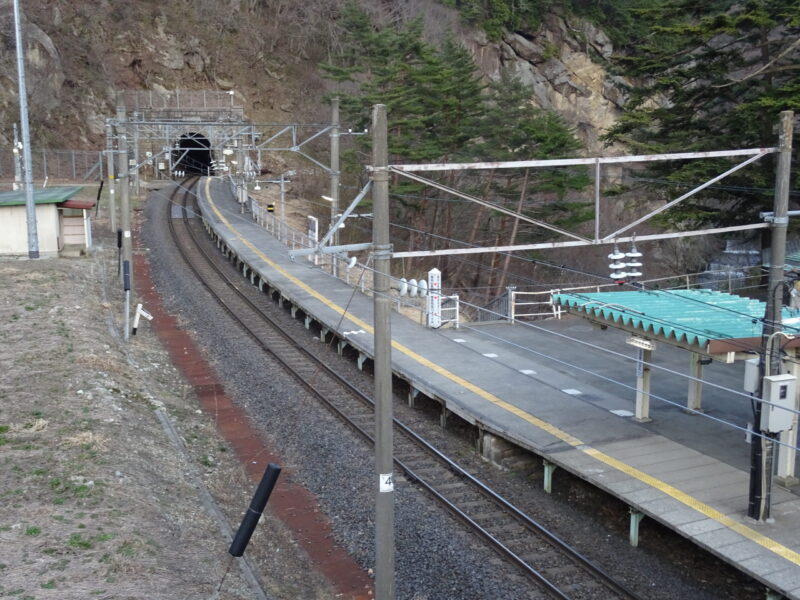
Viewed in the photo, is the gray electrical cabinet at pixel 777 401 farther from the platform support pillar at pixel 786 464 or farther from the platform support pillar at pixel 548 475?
the platform support pillar at pixel 548 475

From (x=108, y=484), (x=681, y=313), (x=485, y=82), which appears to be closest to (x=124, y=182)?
(x=108, y=484)

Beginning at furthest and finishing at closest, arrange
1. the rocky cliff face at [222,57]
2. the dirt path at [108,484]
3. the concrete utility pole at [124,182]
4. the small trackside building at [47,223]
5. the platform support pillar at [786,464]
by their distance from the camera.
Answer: the rocky cliff face at [222,57] → the small trackside building at [47,223] → the concrete utility pole at [124,182] → the platform support pillar at [786,464] → the dirt path at [108,484]

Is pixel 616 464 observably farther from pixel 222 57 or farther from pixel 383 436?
pixel 222 57

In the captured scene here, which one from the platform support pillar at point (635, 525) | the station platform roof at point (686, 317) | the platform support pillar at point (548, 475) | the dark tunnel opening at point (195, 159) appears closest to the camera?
the platform support pillar at point (635, 525)

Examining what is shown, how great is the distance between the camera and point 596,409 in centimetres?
1311

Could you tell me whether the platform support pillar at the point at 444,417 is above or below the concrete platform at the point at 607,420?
below

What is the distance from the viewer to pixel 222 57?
222 ft

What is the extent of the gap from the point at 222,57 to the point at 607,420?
204 feet

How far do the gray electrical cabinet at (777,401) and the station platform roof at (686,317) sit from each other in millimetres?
694

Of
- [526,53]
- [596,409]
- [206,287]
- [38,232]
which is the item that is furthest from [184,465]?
[526,53]

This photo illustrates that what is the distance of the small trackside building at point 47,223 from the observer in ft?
89.2

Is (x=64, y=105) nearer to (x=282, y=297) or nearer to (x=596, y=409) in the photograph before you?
(x=282, y=297)

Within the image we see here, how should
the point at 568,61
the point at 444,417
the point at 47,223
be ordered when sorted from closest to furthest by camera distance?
the point at 444,417 < the point at 47,223 < the point at 568,61

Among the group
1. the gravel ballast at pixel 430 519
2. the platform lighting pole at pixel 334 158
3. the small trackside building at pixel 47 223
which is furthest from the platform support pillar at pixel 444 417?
the small trackside building at pixel 47 223
